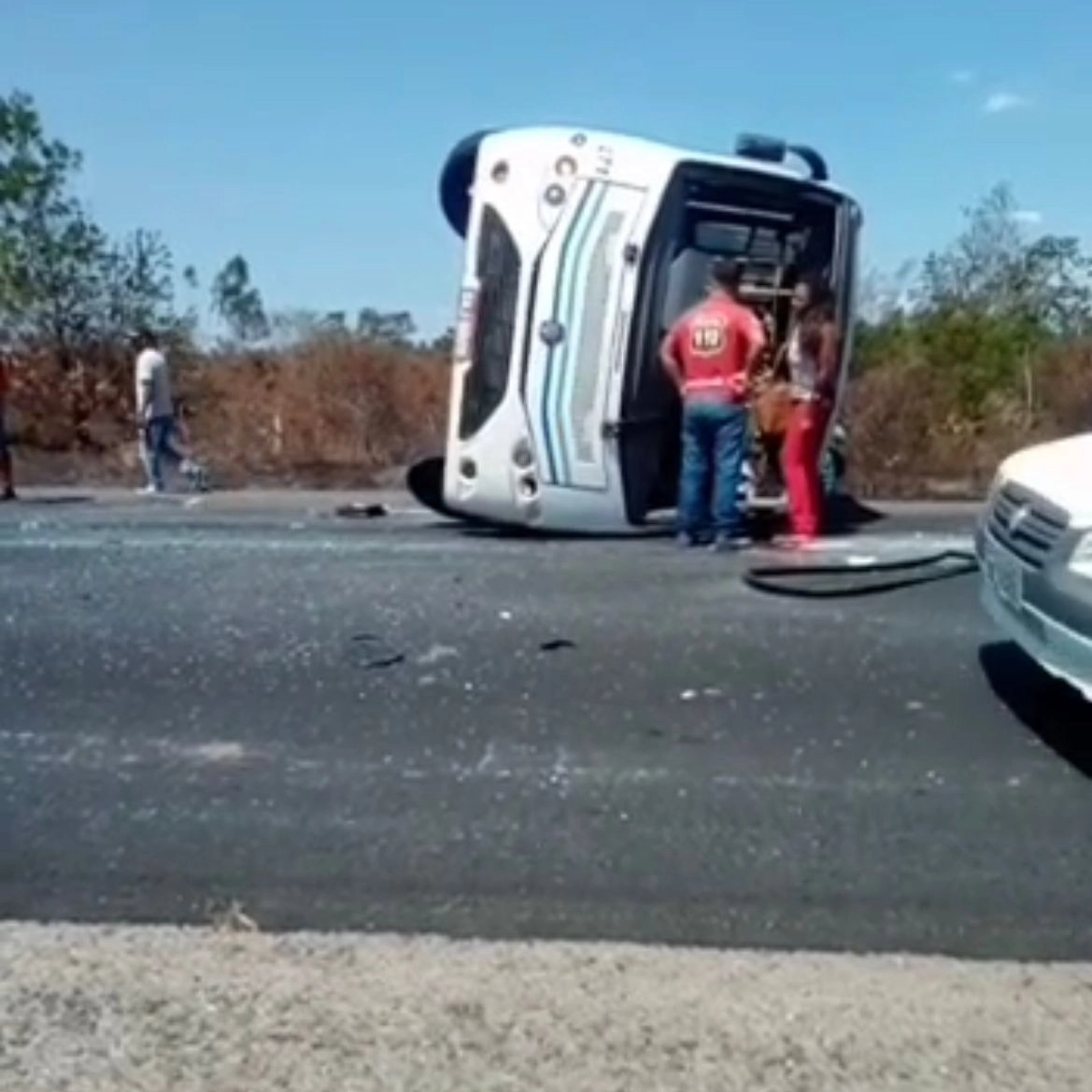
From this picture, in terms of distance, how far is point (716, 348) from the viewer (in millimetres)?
8844

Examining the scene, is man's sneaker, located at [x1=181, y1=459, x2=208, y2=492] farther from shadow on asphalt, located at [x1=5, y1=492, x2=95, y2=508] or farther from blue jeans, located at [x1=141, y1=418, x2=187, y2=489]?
shadow on asphalt, located at [x1=5, y1=492, x2=95, y2=508]

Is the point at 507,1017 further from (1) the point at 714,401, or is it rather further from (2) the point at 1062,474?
(1) the point at 714,401

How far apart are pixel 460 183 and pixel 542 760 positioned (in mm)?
5439

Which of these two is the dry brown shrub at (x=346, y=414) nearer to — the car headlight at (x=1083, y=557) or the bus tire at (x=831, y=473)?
the bus tire at (x=831, y=473)

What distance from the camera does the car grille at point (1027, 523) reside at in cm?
500

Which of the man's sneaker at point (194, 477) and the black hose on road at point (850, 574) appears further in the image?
the man's sneaker at point (194, 477)

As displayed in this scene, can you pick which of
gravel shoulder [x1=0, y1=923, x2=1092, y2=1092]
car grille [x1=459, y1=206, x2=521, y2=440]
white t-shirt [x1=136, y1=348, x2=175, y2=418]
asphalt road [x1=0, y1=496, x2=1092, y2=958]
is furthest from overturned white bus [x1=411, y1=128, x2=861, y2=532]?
white t-shirt [x1=136, y1=348, x2=175, y2=418]

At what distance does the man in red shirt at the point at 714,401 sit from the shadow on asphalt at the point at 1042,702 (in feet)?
9.33

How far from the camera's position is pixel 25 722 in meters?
5.60

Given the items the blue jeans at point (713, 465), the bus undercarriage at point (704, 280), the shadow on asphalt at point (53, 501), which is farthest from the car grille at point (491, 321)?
the shadow on asphalt at point (53, 501)

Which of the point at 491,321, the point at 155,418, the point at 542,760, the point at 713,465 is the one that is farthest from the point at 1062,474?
the point at 155,418

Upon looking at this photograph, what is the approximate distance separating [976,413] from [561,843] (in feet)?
47.6

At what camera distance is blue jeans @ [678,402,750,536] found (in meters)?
8.97

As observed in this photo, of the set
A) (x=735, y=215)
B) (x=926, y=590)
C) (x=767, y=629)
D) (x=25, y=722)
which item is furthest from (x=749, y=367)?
(x=25, y=722)
